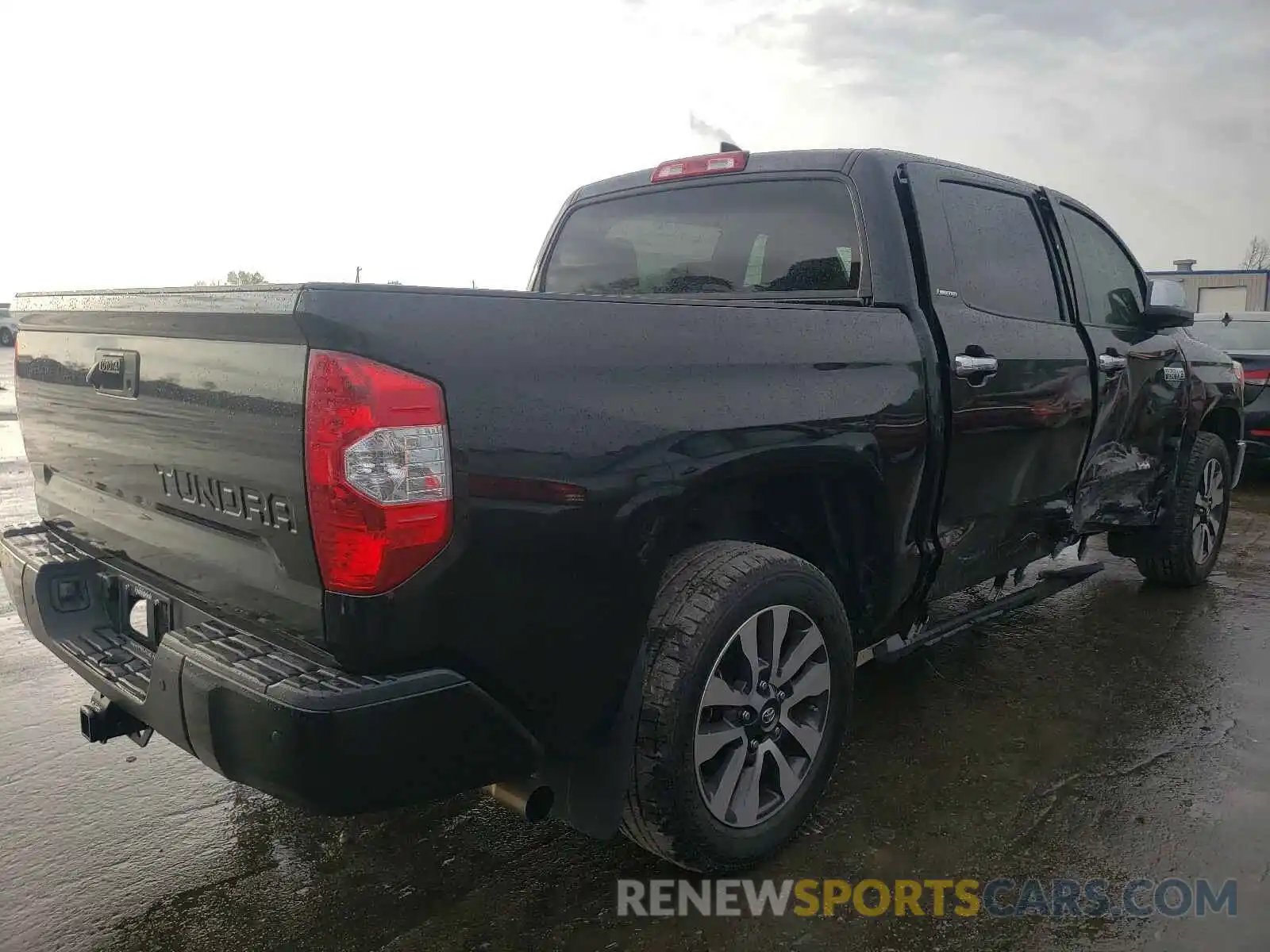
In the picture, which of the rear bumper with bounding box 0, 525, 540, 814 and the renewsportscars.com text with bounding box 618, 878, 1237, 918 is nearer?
the rear bumper with bounding box 0, 525, 540, 814

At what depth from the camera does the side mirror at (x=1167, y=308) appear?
440cm

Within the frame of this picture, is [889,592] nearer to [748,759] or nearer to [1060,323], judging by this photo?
[748,759]

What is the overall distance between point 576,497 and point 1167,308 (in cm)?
349

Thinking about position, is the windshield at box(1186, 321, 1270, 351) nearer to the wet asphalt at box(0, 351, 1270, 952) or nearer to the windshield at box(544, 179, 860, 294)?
the wet asphalt at box(0, 351, 1270, 952)

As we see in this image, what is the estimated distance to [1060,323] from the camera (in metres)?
3.86

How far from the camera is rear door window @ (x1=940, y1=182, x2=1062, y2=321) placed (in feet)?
11.2

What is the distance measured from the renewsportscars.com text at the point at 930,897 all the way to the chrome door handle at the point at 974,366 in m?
1.52

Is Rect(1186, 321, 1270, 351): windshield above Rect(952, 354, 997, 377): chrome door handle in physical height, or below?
above

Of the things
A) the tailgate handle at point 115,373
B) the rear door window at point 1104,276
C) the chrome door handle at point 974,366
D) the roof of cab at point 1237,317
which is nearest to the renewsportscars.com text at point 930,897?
the chrome door handle at point 974,366

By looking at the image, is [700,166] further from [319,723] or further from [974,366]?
[319,723]

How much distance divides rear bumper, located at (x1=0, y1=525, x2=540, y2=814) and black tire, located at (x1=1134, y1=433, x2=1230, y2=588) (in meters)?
4.14

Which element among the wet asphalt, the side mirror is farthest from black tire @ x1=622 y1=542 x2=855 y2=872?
the side mirror

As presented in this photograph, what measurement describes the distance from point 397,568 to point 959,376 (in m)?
2.03

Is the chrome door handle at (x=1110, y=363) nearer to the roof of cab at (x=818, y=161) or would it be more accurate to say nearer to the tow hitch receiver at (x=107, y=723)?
the roof of cab at (x=818, y=161)
